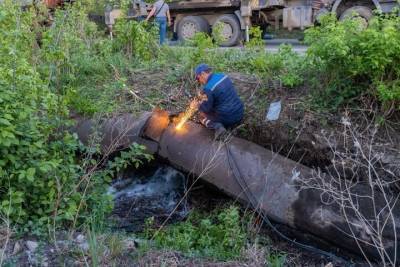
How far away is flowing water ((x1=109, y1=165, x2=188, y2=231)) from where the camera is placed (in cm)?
592

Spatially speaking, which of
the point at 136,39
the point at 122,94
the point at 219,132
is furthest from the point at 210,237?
the point at 136,39

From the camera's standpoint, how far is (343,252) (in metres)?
4.99

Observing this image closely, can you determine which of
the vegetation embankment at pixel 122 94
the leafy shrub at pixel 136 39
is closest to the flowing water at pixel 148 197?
the vegetation embankment at pixel 122 94

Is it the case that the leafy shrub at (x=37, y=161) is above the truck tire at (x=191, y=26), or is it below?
below

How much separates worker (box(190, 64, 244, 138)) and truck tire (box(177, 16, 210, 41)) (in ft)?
26.9

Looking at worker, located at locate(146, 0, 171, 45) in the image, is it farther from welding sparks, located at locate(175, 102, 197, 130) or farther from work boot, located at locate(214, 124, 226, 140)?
work boot, located at locate(214, 124, 226, 140)

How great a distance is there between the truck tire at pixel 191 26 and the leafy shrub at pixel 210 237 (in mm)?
9466

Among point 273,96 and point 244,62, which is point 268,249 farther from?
point 244,62

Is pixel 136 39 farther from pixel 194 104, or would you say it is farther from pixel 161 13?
pixel 161 13

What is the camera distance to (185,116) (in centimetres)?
644

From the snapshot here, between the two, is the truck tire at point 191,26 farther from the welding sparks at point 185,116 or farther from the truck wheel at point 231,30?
the welding sparks at point 185,116

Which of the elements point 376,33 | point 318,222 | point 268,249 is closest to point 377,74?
point 376,33

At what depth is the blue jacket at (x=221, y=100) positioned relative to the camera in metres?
6.02

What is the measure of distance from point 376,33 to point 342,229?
2.07 meters
